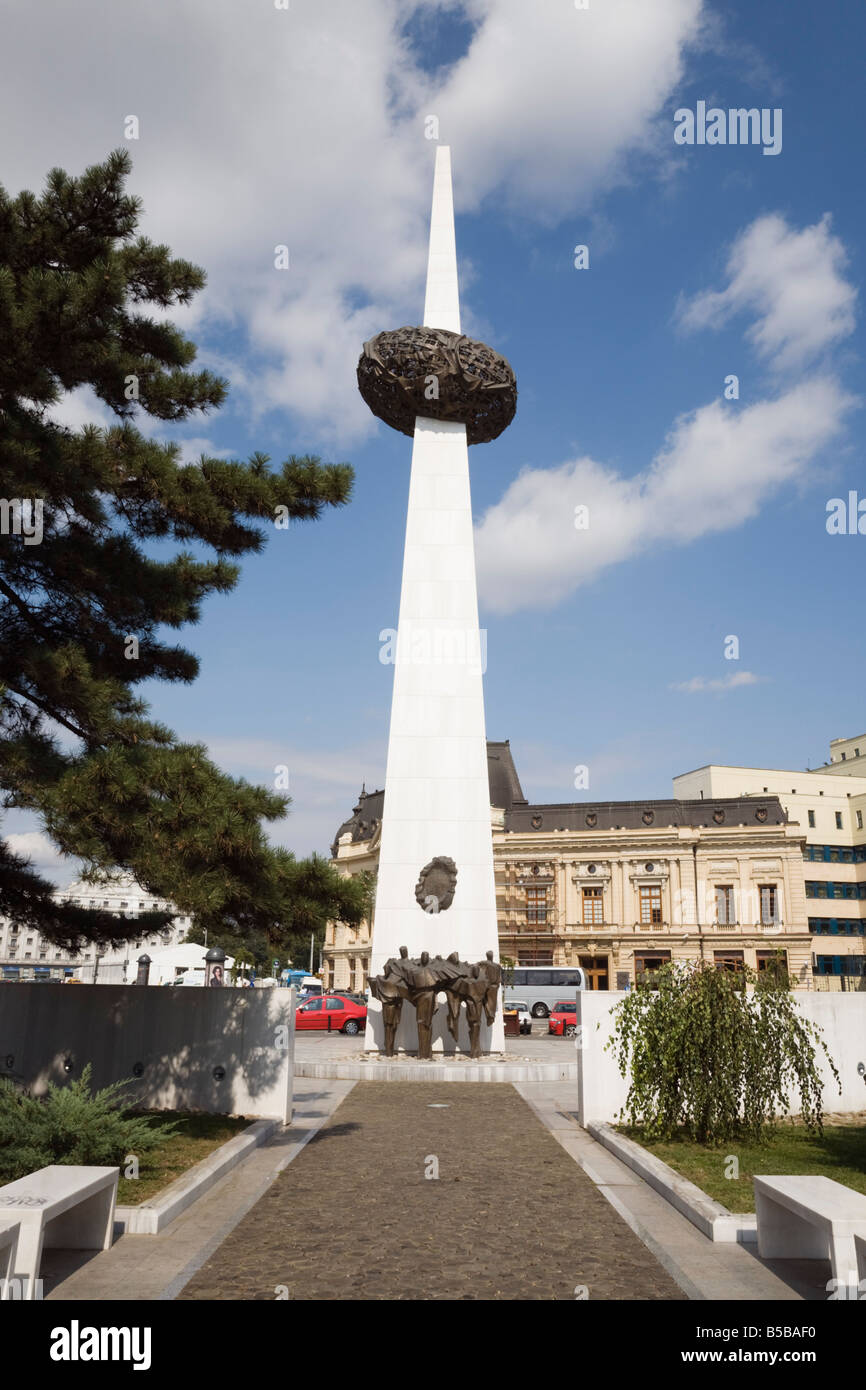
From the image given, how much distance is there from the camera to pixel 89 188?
8.38m

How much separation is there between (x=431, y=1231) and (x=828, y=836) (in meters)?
64.7

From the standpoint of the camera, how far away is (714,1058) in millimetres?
9828

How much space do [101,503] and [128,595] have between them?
92cm

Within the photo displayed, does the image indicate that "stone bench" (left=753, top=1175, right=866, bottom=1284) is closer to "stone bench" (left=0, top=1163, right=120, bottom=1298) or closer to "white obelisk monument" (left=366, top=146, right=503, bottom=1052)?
"stone bench" (left=0, top=1163, right=120, bottom=1298)

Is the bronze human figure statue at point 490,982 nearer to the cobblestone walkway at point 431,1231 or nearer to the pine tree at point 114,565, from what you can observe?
the cobblestone walkway at point 431,1231

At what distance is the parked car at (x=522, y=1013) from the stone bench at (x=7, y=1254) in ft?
93.2

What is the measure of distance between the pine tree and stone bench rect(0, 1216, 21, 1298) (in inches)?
128

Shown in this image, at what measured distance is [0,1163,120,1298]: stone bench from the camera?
16.0ft

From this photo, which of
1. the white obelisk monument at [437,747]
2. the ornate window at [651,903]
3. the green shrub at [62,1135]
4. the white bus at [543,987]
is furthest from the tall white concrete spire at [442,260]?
the ornate window at [651,903]

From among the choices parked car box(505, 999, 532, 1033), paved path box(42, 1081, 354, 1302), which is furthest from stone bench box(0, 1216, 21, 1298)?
parked car box(505, 999, 532, 1033)

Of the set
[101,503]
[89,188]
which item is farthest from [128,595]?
[89,188]

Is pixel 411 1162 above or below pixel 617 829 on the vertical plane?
below

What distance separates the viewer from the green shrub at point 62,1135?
7.22 metres

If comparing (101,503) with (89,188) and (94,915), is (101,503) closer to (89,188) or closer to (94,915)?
(89,188)
